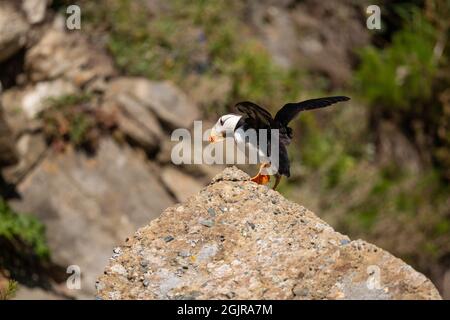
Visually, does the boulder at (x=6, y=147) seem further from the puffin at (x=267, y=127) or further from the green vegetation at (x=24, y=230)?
the puffin at (x=267, y=127)

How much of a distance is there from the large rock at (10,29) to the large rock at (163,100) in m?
1.47

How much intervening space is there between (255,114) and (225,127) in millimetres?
386

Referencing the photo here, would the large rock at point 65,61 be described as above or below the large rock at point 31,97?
above

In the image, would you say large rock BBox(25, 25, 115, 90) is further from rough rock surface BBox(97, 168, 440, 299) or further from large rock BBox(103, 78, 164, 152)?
rough rock surface BBox(97, 168, 440, 299)

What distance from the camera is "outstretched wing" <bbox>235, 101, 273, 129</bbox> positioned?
569 centimetres

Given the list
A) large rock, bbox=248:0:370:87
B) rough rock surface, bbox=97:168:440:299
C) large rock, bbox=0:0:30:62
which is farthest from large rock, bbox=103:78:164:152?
rough rock surface, bbox=97:168:440:299

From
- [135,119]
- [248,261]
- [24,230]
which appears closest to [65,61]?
[135,119]

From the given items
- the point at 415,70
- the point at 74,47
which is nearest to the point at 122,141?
the point at 74,47

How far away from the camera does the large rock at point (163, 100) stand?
1138 cm

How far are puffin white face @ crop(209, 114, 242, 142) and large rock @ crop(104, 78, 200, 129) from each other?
5.20 m

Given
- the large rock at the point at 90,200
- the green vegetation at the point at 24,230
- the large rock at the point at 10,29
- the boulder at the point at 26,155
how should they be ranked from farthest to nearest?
the large rock at the point at 10,29 → the boulder at the point at 26,155 → the large rock at the point at 90,200 → the green vegetation at the point at 24,230

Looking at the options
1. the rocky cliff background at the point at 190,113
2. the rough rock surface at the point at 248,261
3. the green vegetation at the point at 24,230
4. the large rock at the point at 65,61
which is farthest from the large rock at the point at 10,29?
the rough rock surface at the point at 248,261

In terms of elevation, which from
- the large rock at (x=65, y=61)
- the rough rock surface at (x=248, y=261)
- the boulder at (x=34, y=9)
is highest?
the boulder at (x=34, y=9)


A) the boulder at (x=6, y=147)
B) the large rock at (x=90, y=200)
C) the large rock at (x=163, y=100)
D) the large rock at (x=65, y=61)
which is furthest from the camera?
the large rock at (x=163, y=100)
